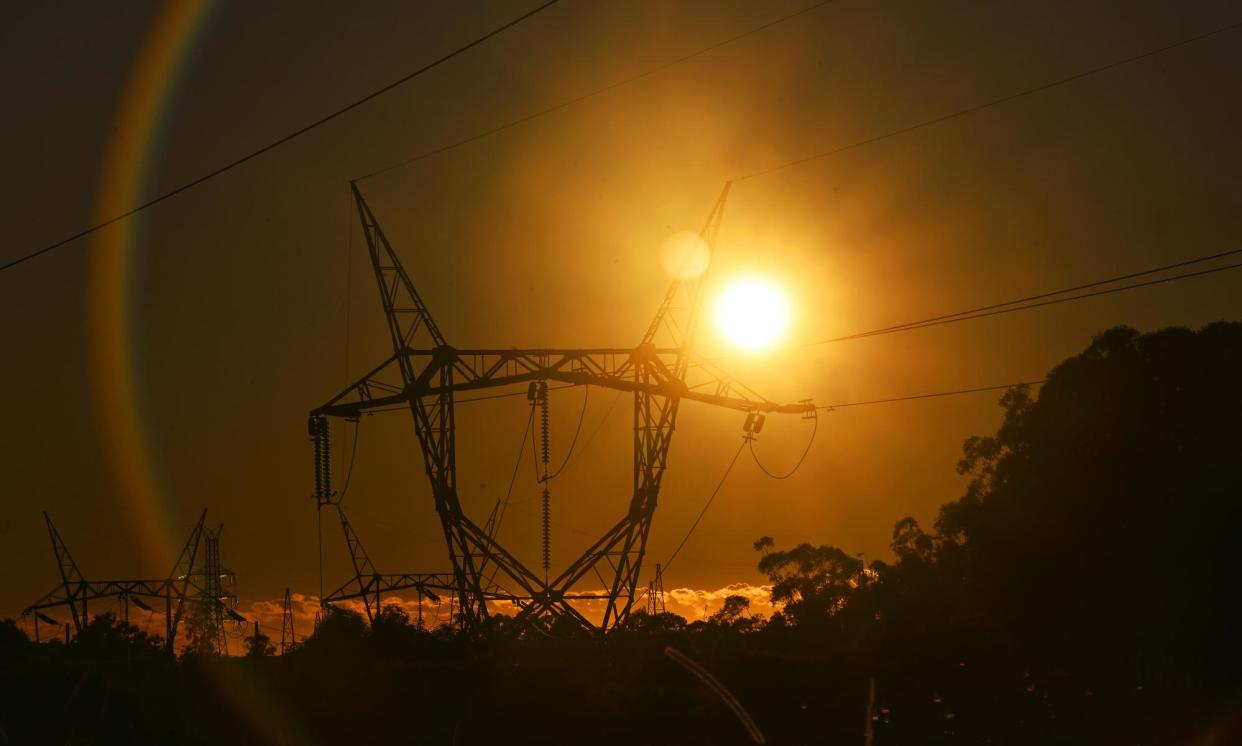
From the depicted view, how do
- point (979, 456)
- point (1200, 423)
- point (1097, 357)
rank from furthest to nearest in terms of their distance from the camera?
point (979, 456) < point (1097, 357) < point (1200, 423)

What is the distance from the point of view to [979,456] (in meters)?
47.1

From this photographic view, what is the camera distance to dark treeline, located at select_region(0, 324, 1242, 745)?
36312 millimetres

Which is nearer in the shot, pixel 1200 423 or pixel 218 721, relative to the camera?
pixel 1200 423

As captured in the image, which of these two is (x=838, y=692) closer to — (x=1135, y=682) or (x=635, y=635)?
(x=1135, y=682)

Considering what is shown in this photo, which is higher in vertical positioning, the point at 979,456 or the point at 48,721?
the point at 979,456

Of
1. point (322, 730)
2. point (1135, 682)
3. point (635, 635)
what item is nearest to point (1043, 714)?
point (1135, 682)

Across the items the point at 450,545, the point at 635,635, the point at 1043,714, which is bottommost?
the point at 1043,714

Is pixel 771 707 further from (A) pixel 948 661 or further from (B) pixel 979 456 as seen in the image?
(B) pixel 979 456

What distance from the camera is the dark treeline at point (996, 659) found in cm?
3631

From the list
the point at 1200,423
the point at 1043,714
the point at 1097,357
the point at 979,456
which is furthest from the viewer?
the point at 979,456

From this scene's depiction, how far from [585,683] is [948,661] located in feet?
36.4

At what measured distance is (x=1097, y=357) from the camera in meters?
41.0

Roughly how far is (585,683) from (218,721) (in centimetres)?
1135

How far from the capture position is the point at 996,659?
40.1 m
